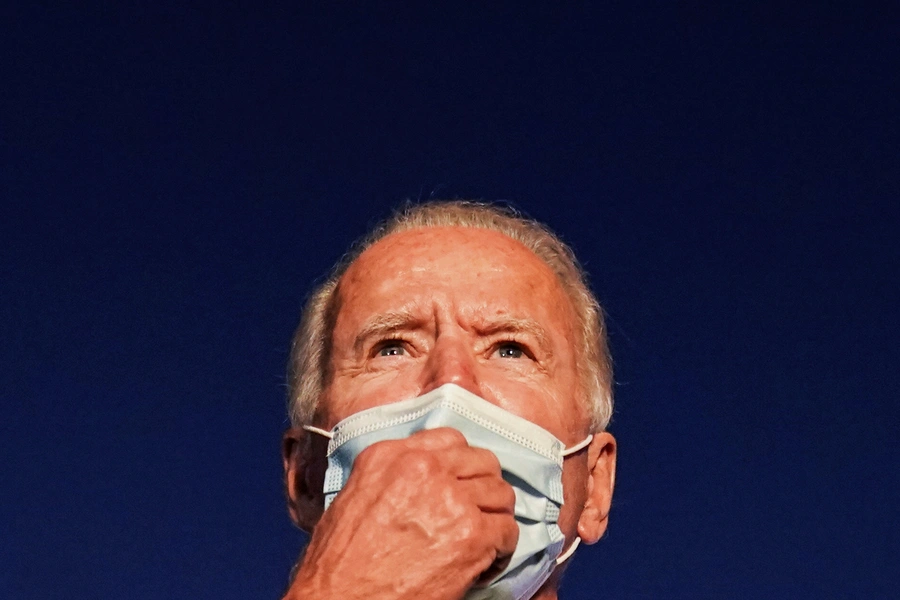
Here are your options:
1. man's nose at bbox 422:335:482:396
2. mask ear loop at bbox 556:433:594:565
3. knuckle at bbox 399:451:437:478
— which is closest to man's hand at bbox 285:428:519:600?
knuckle at bbox 399:451:437:478

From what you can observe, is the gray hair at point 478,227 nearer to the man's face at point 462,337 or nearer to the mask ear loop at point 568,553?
the man's face at point 462,337

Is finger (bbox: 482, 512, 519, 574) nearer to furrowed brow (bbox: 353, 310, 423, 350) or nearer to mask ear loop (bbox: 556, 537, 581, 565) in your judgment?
mask ear loop (bbox: 556, 537, 581, 565)

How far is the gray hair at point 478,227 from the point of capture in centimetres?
260

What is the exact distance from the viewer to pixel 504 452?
214 cm

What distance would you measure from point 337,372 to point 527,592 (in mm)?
651

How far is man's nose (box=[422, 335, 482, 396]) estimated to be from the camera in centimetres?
223

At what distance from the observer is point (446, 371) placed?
225 centimetres

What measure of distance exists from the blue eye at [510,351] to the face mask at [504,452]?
0.23 m

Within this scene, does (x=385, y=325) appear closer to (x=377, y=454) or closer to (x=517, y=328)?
(x=517, y=328)

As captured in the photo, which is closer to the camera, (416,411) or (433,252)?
(416,411)

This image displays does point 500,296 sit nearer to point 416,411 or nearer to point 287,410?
point 416,411

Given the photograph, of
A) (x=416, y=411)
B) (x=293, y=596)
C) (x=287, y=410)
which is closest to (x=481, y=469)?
(x=416, y=411)

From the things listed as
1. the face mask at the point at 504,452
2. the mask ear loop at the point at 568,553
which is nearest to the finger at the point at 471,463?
the face mask at the point at 504,452

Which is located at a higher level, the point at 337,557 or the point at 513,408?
the point at 513,408
